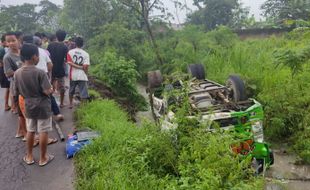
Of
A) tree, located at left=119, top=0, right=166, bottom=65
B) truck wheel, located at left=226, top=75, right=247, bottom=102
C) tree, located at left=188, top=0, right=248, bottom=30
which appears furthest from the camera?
tree, located at left=188, top=0, right=248, bottom=30

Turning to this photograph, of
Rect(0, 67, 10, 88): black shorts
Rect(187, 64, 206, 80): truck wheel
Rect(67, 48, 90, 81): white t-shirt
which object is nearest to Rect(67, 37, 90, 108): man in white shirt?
Rect(67, 48, 90, 81): white t-shirt

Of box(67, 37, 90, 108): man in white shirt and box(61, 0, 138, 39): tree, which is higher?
box(61, 0, 138, 39): tree

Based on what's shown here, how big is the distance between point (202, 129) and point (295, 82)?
5.19 metres

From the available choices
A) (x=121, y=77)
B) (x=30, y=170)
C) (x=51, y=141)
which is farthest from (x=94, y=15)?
(x=30, y=170)

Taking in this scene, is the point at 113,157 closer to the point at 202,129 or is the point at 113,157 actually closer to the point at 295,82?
the point at 202,129

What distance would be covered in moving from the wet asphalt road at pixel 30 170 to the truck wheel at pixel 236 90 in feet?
12.2

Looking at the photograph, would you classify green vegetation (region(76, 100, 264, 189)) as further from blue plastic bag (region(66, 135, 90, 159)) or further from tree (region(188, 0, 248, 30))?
tree (region(188, 0, 248, 30))

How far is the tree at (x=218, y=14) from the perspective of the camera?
92.1 ft

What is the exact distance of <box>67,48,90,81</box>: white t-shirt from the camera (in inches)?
273

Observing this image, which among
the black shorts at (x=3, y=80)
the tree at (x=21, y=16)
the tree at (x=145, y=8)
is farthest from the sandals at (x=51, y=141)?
the tree at (x=21, y=16)

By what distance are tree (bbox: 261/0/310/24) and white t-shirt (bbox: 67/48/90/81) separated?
1576 centimetres

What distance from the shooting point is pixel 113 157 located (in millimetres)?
4977

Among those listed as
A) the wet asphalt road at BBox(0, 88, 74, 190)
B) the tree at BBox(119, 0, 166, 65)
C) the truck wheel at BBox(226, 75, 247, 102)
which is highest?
the tree at BBox(119, 0, 166, 65)

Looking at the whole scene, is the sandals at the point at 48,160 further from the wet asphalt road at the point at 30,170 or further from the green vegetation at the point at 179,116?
the green vegetation at the point at 179,116
